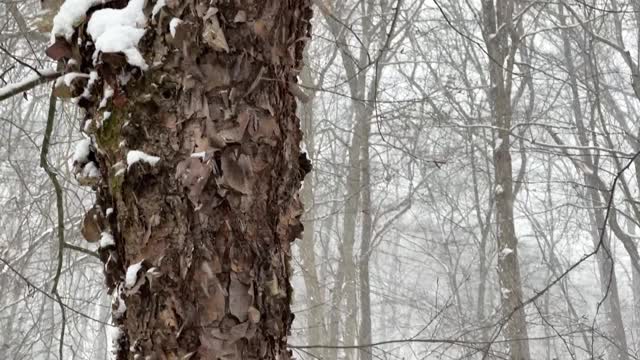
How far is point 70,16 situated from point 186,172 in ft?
1.27

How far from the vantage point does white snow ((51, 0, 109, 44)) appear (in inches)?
51.9

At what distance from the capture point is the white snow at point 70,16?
132 cm

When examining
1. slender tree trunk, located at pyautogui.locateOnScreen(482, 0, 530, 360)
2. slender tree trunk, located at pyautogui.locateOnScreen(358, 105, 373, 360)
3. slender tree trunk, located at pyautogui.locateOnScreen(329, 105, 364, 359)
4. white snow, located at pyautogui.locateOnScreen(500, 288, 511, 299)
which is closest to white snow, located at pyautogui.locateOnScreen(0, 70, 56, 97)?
slender tree trunk, located at pyautogui.locateOnScreen(482, 0, 530, 360)

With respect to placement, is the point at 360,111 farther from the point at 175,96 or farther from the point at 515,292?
the point at 175,96

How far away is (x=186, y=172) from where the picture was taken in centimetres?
125

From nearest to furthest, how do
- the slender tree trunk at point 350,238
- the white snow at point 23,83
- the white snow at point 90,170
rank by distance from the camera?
the white snow at point 90,170, the white snow at point 23,83, the slender tree trunk at point 350,238

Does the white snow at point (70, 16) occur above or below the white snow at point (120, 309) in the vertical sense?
above

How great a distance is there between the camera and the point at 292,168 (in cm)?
142

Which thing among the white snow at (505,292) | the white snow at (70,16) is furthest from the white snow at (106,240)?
the white snow at (505,292)

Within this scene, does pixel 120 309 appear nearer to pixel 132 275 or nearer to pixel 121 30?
pixel 132 275

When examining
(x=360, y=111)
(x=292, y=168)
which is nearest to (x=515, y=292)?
(x=360, y=111)

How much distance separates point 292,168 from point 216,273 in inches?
11.2

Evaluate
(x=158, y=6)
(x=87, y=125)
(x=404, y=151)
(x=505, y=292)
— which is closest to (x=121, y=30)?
(x=158, y=6)

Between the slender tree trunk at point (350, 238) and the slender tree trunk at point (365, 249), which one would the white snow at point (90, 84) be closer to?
the slender tree trunk at point (365, 249)
